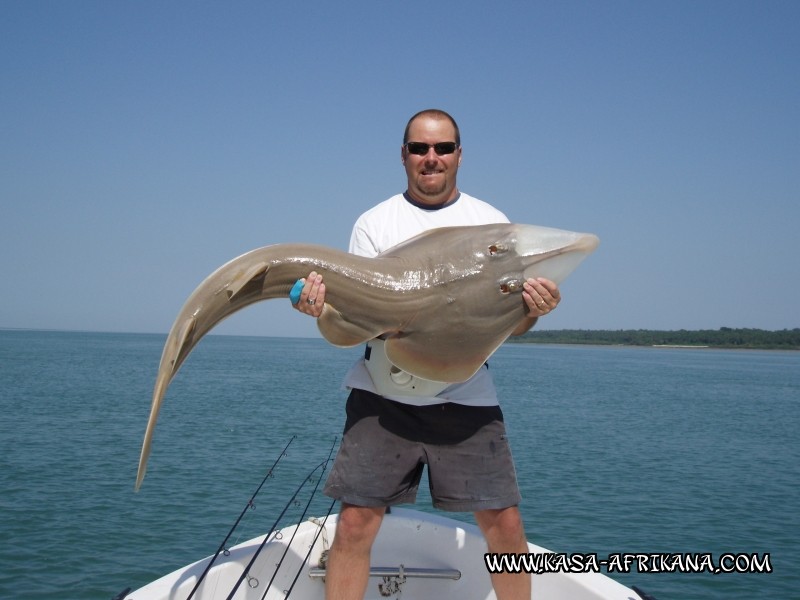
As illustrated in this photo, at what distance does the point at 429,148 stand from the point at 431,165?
0.31 feet

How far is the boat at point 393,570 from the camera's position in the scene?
420 centimetres

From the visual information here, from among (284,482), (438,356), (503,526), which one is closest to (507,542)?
(503,526)

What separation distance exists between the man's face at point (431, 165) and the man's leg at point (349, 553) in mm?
1789

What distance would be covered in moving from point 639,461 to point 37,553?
522 inches

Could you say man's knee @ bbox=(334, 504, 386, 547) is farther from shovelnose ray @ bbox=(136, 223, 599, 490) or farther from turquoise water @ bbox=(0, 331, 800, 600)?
turquoise water @ bbox=(0, 331, 800, 600)

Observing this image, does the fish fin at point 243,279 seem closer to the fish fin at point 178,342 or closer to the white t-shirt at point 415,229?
the fish fin at point 178,342

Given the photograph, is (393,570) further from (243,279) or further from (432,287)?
(243,279)

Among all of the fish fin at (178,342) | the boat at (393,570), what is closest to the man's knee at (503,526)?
the boat at (393,570)

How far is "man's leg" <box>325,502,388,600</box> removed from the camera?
367cm

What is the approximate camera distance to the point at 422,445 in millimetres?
3715

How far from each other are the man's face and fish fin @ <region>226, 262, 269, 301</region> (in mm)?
1148

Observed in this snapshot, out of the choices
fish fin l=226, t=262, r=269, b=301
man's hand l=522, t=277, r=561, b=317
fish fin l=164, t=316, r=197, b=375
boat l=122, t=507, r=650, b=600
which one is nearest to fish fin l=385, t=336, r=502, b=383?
man's hand l=522, t=277, r=561, b=317

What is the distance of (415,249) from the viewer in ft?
10.8

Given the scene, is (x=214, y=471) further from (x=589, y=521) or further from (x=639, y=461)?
(x=639, y=461)
